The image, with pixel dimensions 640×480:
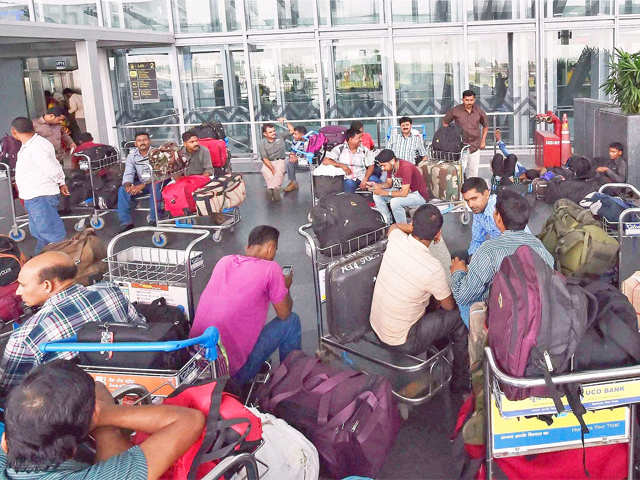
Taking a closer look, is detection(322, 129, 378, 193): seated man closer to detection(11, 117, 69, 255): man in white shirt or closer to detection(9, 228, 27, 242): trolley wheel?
detection(11, 117, 69, 255): man in white shirt

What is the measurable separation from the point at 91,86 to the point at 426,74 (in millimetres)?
7853

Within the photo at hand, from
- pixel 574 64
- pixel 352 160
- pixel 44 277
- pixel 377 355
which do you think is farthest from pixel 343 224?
pixel 574 64

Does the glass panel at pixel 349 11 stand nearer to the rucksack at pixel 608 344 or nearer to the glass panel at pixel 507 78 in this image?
the glass panel at pixel 507 78

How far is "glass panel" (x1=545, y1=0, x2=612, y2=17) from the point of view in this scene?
15.3 metres

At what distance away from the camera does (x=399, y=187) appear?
26.8 ft

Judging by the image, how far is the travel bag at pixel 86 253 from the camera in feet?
19.4

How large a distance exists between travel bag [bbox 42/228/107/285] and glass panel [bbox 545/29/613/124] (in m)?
12.7

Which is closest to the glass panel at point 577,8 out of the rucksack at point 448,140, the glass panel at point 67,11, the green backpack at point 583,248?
the rucksack at point 448,140

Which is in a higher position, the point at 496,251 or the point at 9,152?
the point at 9,152

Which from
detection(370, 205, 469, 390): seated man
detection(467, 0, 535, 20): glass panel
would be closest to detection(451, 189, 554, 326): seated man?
detection(370, 205, 469, 390): seated man

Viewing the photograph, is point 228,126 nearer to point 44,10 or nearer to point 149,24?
point 149,24

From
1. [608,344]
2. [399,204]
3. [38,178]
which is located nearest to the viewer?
[608,344]

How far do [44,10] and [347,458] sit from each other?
1484 cm

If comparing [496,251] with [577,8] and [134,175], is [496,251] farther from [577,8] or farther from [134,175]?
[577,8]
